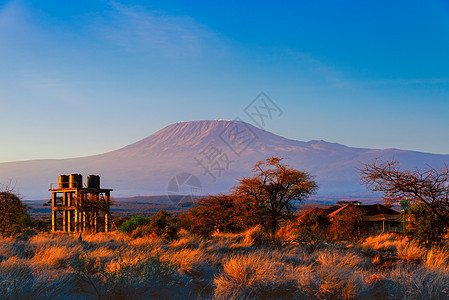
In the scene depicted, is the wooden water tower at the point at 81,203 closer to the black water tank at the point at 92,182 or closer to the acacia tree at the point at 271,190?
the black water tank at the point at 92,182

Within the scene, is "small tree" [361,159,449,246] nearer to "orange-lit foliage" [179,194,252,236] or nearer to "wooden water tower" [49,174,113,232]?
"orange-lit foliage" [179,194,252,236]

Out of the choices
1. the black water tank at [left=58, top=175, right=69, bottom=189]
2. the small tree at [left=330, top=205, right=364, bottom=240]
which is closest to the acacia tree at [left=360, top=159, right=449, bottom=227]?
the small tree at [left=330, top=205, right=364, bottom=240]

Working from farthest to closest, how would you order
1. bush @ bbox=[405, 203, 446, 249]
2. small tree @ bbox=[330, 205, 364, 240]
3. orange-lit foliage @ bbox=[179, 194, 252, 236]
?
small tree @ bbox=[330, 205, 364, 240], orange-lit foliage @ bbox=[179, 194, 252, 236], bush @ bbox=[405, 203, 446, 249]

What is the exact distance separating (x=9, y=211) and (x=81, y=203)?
12786mm

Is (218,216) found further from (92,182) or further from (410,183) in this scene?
(410,183)

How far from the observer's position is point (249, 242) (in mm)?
18750

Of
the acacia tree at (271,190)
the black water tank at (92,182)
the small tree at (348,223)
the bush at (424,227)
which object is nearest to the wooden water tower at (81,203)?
the black water tank at (92,182)

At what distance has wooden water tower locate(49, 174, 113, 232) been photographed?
1394 inches


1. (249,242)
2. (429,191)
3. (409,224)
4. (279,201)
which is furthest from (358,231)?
(429,191)

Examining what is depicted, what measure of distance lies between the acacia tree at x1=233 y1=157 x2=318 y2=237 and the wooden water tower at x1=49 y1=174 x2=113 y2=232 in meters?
14.8

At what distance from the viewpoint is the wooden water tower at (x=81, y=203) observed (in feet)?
116

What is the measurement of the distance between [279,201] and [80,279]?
20.0 metres

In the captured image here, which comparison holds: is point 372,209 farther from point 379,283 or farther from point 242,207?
point 379,283

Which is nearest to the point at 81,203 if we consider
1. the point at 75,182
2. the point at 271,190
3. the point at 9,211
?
the point at 75,182
